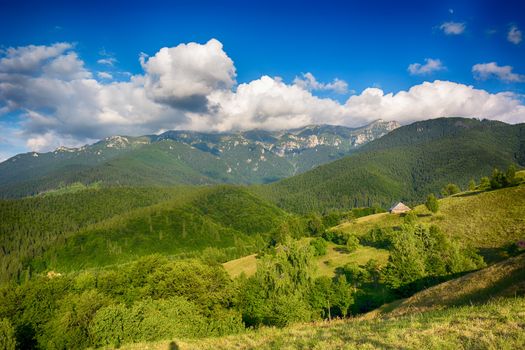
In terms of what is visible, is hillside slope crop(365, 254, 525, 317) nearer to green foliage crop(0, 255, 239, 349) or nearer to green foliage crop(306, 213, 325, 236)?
green foliage crop(0, 255, 239, 349)

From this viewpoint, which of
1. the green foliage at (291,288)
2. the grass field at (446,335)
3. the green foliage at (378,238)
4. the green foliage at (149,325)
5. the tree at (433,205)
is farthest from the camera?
the tree at (433,205)

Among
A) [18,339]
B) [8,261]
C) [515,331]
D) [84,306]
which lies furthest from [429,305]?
[8,261]

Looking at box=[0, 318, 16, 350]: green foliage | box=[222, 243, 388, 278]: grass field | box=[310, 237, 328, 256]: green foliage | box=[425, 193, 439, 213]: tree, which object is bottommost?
box=[222, 243, 388, 278]: grass field

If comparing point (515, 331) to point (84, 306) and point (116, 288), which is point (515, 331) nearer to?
point (84, 306)

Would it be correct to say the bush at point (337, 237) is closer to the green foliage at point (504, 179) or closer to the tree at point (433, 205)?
the tree at point (433, 205)

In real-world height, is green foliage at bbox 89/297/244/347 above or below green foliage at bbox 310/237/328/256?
above

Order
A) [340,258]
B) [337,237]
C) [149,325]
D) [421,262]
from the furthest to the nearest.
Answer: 1. [337,237]
2. [340,258]
3. [421,262]
4. [149,325]

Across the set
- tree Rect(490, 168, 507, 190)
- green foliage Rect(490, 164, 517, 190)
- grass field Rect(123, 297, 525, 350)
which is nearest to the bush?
tree Rect(490, 168, 507, 190)

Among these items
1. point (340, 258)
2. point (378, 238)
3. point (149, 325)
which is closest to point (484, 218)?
point (378, 238)

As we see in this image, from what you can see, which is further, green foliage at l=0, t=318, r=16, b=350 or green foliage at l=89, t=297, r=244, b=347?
green foliage at l=0, t=318, r=16, b=350

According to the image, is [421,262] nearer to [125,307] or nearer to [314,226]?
[125,307]

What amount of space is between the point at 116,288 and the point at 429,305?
181 ft

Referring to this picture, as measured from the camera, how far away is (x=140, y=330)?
103 feet

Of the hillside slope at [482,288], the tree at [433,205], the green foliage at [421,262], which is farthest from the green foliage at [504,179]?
the hillside slope at [482,288]
